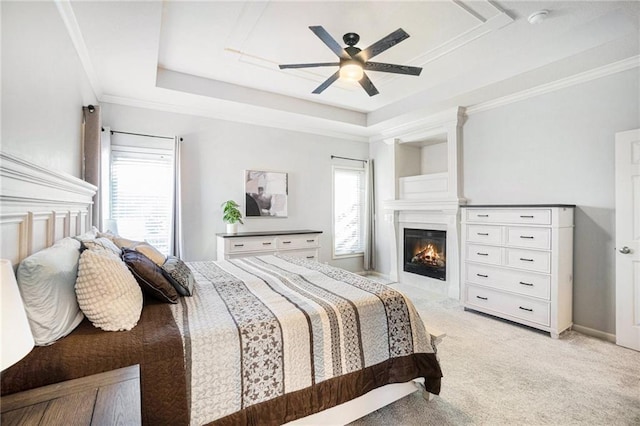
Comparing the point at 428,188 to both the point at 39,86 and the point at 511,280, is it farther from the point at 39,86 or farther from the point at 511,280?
the point at 39,86

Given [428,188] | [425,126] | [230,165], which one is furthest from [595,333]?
[230,165]

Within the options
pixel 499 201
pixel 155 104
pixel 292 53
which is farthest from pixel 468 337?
pixel 155 104

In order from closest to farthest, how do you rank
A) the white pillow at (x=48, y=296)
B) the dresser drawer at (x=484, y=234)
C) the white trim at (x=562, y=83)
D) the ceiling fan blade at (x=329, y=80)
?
the white pillow at (x=48, y=296) → the ceiling fan blade at (x=329, y=80) → the white trim at (x=562, y=83) → the dresser drawer at (x=484, y=234)

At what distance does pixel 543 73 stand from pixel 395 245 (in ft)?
9.88

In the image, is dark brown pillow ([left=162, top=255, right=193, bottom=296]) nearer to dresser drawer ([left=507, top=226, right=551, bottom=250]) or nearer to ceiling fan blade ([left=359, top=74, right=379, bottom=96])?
ceiling fan blade ([left=359, top=74, right=379, bottom=96])

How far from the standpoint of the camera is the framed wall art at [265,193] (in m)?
4.47

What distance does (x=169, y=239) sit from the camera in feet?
12.4

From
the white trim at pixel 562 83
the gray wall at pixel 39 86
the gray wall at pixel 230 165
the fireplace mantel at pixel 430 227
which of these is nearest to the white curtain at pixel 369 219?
the fireplace mantel at pixel 430 227

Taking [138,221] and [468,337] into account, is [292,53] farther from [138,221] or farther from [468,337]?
[468,337]

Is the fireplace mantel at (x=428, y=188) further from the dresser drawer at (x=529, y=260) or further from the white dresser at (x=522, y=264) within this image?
the dresser drawer at (x=529, y=260)

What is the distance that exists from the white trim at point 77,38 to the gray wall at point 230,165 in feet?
2.24

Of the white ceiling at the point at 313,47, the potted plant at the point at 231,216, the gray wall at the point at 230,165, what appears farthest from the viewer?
the potted plant at the point at 231,216

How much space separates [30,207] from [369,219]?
15.5 feet

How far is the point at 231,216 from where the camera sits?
406 centimetres
